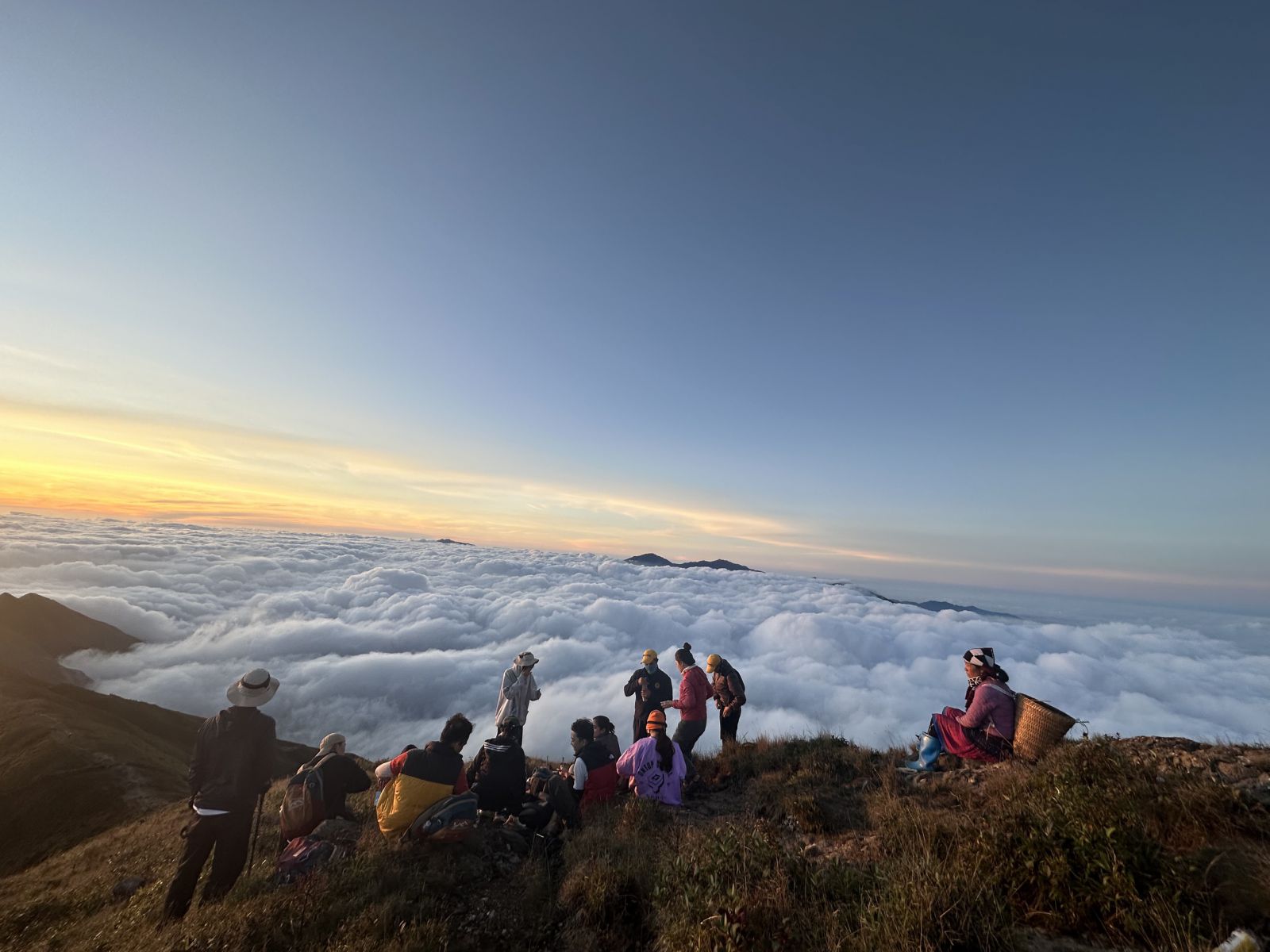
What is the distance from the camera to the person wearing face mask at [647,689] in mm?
9055

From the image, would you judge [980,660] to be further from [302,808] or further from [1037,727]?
[302,808]

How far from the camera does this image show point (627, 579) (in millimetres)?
145750

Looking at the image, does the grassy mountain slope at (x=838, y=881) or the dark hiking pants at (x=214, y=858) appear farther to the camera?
the dark hiking pants at (x=214, y=858)

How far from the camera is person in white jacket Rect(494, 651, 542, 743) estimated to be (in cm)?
900

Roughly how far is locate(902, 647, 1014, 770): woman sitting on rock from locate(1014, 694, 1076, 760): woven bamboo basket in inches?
4.5

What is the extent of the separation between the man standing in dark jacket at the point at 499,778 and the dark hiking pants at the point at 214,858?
261cm

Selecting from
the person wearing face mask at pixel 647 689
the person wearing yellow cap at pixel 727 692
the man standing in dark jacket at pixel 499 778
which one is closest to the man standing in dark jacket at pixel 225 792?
the man standing in dark jacket at pixel 499 778

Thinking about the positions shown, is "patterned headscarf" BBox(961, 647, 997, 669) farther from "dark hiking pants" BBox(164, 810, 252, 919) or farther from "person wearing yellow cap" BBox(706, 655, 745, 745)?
"dark hiking pants" BBox(164, 810, 252, 919)

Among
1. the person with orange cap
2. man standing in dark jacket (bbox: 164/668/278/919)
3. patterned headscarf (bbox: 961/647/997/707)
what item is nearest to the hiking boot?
patterned headscarf (bbox: 961/647/997/707)

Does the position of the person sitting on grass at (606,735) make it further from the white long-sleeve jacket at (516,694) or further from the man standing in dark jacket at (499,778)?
the man standing in dark jacket at (499,778)

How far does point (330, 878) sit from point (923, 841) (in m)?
5.77

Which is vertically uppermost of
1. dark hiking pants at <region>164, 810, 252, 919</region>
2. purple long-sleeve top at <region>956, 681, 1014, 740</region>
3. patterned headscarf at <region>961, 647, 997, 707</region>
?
patterned headscarf at <region>961, 647, 997, 707</region>

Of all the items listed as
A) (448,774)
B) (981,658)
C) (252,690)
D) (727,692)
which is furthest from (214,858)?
(981,658)

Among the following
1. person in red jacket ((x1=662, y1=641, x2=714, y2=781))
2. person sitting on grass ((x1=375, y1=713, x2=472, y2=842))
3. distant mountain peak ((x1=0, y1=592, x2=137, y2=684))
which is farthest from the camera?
distant mountain peak ((x1=0, y1=592, x2=137, y2=684))
